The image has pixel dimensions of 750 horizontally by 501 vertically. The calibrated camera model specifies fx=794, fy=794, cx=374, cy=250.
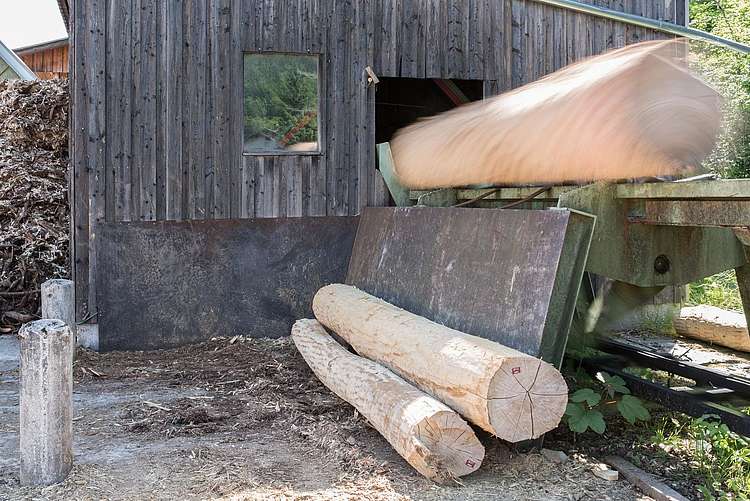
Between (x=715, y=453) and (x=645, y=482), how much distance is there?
2.49 feet

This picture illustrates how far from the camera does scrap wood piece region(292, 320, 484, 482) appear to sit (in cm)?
433

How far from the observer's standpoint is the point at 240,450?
4.92 m

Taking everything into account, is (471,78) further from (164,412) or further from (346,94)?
(164,412)

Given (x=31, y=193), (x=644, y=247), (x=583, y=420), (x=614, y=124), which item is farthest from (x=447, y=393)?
(x=31, y=193)

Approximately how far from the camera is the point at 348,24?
8.50 metres

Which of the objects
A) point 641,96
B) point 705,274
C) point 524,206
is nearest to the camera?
point 641,96

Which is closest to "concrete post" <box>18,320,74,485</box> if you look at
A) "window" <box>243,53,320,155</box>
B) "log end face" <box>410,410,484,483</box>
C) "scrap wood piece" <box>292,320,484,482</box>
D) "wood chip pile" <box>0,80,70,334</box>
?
"scrap wood piece" <box>292,320,484,482</box>

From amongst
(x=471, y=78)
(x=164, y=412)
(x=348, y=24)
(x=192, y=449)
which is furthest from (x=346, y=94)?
(x=192, y=449)

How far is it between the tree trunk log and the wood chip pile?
5570mm

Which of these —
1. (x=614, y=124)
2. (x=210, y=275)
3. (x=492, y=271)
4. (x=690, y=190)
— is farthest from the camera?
(x=210, y=275)

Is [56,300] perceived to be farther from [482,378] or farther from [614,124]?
[614,124]

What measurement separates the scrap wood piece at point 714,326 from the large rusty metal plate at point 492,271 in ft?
11.5

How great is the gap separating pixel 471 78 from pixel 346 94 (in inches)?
59.0

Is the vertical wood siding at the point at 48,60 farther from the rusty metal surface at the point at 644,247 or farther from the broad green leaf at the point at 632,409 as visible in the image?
the broad green leaf at the point at 632,409
